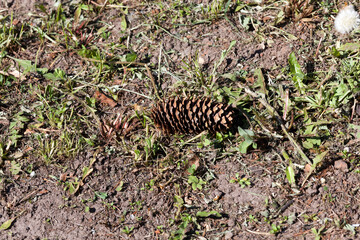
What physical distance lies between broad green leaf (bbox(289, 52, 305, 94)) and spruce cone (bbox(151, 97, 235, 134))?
0.57 m

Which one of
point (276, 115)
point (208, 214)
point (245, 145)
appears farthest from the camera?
point (276, 115)

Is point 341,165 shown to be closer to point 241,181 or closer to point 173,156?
point 241,181

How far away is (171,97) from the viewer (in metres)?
3.18

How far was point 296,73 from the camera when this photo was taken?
9.91ft

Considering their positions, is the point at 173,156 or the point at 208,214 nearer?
the point at 208,214

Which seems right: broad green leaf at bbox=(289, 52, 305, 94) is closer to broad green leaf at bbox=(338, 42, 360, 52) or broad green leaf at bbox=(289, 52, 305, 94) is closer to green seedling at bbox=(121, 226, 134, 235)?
broad green leaf at bbox=(338, 42, 360, 52)

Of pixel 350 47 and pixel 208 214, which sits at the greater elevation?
pixel 350 47

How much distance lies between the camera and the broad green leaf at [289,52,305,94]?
9.85 ft

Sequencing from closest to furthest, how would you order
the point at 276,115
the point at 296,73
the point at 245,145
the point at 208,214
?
the point at 208,214
the point at 245,145
the point at 276,115
the point at 296,73

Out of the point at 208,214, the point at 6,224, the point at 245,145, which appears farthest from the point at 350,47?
the point at 6,224

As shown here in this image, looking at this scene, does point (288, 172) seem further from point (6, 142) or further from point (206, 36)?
point (6, 142)

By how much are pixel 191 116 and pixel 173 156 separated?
1.10ft

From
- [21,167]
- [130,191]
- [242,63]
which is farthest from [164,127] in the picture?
[21,167]

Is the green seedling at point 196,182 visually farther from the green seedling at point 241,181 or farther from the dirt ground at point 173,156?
the green seedling at point 241,181
